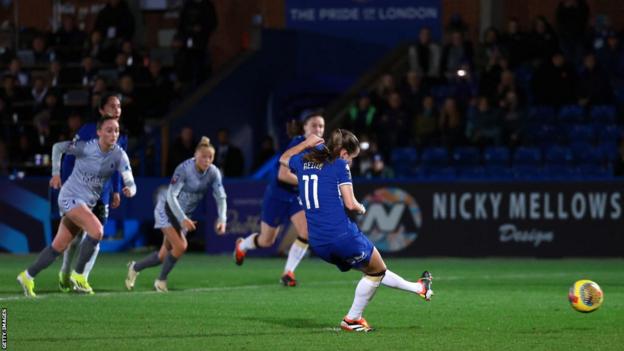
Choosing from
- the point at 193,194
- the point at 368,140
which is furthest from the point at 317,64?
the point at 193,194

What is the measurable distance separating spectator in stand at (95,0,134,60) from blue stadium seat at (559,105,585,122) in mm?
11139

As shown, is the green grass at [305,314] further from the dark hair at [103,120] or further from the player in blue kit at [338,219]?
the dark hair at [103,120]

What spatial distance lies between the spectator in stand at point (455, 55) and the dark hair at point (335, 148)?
15.4 m

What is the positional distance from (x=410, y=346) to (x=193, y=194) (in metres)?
5.99

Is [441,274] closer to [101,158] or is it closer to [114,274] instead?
[114,274]

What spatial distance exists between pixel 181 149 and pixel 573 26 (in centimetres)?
826

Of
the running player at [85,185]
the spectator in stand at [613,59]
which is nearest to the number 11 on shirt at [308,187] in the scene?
the running player at [85,185]

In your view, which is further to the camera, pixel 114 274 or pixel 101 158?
pixel 114 274

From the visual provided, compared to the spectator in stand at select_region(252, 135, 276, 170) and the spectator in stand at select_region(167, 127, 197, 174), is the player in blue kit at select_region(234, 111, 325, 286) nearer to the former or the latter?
the spectator in stand at select_region(167, 127, 197, 174)

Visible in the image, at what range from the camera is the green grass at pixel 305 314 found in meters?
10.5

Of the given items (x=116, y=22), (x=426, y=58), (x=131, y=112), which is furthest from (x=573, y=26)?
(x=116, y=22)

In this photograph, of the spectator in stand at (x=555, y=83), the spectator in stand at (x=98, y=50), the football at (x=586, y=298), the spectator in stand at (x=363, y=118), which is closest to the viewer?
the football at (x=586, y=298)

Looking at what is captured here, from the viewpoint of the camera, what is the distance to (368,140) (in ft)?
81.1

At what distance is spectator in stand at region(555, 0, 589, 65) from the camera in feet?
86.7
